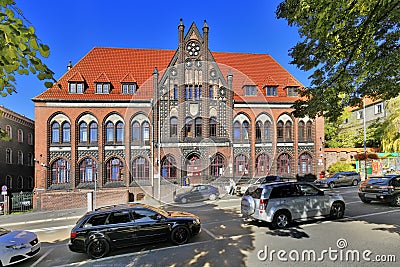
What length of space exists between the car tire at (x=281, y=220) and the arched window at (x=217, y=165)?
684 inches

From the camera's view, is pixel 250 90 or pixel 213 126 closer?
pixel 213 126

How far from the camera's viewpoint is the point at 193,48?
91.7 ft

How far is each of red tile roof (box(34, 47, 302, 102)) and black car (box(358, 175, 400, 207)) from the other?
1623 cm

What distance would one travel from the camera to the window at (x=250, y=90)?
28805 mm

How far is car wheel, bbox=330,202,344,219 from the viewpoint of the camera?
10516 millimetres

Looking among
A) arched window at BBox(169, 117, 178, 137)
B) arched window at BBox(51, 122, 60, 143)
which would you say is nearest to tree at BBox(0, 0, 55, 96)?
arched window at BBox(169, 117, 178, 137)

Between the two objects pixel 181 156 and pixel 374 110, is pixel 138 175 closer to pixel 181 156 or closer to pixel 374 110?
pixel 181 156

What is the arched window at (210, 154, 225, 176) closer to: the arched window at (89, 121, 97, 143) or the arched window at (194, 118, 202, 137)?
the arched window at (194, 118, 202, 137)

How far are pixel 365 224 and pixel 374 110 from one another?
3948 centimetres

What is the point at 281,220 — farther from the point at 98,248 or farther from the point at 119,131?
the point at 119,131

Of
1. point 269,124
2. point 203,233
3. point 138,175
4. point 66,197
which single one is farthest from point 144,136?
point 203,233

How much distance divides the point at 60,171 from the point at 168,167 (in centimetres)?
1076

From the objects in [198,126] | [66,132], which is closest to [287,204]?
[198,126]

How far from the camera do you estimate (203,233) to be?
9531 mm
